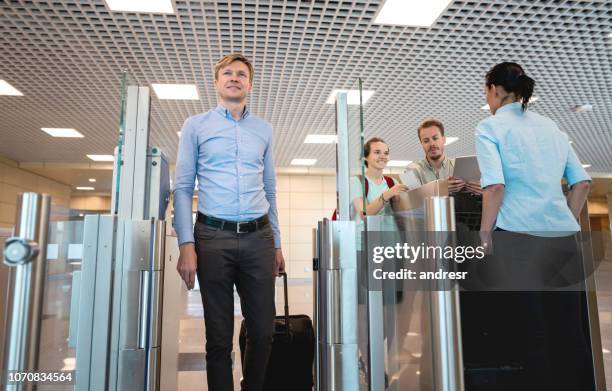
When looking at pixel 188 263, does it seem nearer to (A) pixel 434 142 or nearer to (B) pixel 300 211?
(A) pixel 434 142

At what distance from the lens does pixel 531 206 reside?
1437 mm

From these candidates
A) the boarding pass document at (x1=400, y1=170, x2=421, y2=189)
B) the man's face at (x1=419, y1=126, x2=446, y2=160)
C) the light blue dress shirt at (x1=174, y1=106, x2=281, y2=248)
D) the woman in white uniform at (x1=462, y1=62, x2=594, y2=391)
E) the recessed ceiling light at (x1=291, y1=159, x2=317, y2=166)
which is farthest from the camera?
the recessed ceiling light at (x1=291, y1=159, x2=317, y2=166)

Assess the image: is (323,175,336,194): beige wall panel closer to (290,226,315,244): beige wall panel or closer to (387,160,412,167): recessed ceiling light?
(290,226,315,244): beige wall panel

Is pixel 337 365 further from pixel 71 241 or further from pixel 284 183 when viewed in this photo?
pixel 284 183

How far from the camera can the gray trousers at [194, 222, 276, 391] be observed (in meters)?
1.59

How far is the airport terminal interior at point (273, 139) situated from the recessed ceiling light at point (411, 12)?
0.05ft

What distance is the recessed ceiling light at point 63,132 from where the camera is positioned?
7.30 m

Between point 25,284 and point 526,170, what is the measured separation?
4.73 ft

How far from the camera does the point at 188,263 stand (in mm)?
1538

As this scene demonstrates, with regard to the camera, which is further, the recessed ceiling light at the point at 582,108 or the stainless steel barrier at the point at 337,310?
the recessed ceiling light at the point at 582,108

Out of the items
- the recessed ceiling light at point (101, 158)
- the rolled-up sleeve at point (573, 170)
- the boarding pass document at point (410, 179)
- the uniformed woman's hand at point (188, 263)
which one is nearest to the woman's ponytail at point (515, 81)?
the rolled-up sleeve at point (573, 170)

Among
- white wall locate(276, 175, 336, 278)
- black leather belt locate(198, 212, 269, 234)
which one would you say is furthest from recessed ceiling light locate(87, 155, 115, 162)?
black leather belt locate(198, 212, 269, 234)

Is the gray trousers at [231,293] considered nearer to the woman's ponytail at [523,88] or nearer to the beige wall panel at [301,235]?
the woman's ponytail at [523,88]

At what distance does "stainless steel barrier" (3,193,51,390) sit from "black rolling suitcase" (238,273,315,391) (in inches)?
47.3
